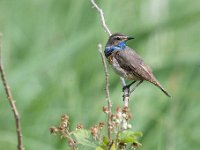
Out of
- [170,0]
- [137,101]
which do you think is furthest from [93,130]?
[170,0]

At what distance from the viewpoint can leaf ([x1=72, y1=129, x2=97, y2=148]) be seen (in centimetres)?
362

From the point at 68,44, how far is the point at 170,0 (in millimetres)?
1619

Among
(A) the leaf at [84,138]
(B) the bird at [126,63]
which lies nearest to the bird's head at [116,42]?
(B) the bird at [126,63]

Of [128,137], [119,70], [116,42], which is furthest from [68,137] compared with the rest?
[116,42]

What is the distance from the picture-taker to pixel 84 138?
3676 millimetres

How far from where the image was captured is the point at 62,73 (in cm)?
789

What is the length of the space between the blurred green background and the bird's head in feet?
2.96

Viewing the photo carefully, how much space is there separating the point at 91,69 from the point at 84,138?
4.22m

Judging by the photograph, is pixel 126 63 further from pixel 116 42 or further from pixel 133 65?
pixel 116 42

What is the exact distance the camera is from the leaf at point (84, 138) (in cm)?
362

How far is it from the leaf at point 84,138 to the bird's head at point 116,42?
2277mm

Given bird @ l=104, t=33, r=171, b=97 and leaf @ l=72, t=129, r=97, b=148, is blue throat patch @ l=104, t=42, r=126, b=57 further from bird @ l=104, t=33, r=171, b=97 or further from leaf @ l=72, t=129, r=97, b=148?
leaf @ l=72, t=129, r=97, b=148

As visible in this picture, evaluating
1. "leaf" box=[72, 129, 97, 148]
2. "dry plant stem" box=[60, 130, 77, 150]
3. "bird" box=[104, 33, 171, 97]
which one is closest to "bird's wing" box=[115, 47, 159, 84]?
"bird" box=[104, 33, 171, 97]

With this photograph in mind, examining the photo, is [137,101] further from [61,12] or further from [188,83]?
[61,12]
